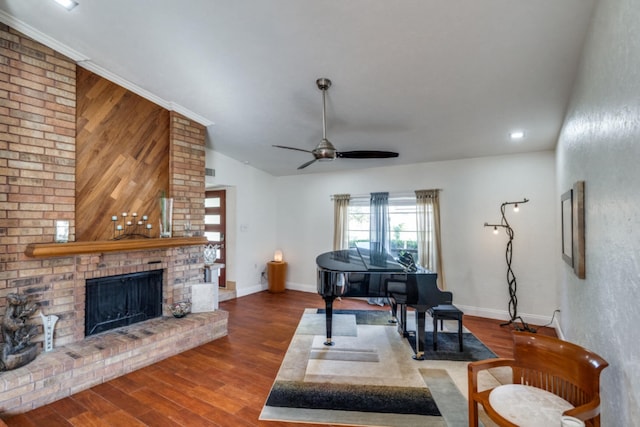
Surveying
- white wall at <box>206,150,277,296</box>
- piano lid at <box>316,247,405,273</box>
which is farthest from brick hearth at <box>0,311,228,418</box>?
white wall at <box>206,150,277,296</box>

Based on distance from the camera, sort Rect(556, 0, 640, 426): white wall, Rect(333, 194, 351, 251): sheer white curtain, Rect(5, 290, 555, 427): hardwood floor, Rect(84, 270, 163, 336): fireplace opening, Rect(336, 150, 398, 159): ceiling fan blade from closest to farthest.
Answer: Rect(556, 0, 640, 426): white wall → Rect(5, 290, 555, 427): hardwood floor → Rect(336, 150, 398, 159): ceiling fan blade → Rect(84, 270, 163, 336): fireplace opening → Rect(333, 194, 351, 251): sheer white curtain

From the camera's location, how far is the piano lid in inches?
138

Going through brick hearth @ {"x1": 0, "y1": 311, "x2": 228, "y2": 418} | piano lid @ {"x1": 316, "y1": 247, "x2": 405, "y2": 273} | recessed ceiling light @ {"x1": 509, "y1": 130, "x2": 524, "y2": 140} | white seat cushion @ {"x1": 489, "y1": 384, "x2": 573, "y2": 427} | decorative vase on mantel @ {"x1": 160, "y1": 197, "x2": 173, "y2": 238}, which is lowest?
brick hearth @ {"x1": 0, "y1": 311, "x2": 228, "y2": 418}

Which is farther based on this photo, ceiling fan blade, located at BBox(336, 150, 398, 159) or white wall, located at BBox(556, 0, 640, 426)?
ceiling fan blade, located at BBox(336, 150, 398, 159)

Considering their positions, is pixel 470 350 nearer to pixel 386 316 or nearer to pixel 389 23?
pixel 386 316

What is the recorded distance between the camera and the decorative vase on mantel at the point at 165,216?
392 centimetres

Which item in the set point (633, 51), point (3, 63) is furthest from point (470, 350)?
point (3, 63)

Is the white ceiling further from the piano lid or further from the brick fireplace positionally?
the piano lid

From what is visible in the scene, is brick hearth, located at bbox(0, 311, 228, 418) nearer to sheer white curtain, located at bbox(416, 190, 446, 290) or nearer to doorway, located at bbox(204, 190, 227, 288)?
doorway, located at bbox(204, 190, 227, 288)

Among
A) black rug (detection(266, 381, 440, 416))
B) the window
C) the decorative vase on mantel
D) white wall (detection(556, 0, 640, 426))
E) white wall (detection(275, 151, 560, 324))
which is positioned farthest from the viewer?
the window

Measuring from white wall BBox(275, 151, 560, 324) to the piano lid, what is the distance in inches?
61.1

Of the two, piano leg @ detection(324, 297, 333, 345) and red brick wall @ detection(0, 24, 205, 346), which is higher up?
red brick wall @ detection(0, 24, 205, 346)

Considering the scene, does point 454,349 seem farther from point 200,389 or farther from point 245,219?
point 245,219

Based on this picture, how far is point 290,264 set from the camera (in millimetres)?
6695
